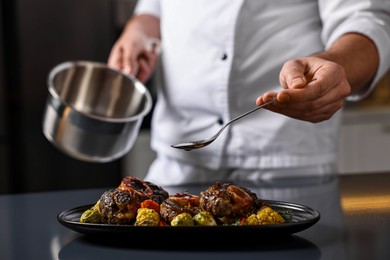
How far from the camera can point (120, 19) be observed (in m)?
2.73

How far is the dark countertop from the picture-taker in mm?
805

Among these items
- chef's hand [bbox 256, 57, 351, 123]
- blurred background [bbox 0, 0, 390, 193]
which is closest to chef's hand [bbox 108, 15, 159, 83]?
chef's hand [bbox 256, 57, 351, 123]

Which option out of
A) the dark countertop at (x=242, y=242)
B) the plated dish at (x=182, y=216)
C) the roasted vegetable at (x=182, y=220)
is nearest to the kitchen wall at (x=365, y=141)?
the dark countertop at (x=242, y=242)

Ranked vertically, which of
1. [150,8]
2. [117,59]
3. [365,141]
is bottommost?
[365,141]

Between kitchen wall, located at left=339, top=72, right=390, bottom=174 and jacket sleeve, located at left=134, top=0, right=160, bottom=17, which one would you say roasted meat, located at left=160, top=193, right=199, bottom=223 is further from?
kitchen wall, located at left=339, top=72, right=390, bottom=174

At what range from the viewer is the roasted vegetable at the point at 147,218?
2.72 ft

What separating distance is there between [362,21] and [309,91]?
1.32 feet

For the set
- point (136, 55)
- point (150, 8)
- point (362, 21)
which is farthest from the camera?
point (150, 8)

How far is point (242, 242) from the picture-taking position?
847 millimetres

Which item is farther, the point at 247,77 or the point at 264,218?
the point at 247,77

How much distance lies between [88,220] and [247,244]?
0.18 metres

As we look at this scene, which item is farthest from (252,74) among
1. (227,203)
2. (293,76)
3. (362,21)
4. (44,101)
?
(44,101)

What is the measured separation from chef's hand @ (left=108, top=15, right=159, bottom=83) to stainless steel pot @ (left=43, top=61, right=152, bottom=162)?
1.2 inches

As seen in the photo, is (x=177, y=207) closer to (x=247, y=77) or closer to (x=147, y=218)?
(x=147, y=218)
